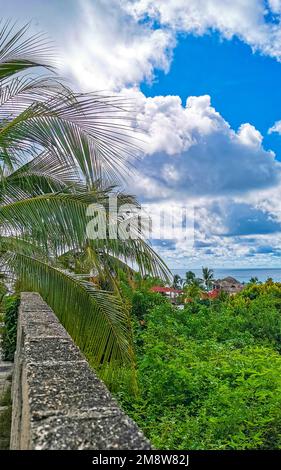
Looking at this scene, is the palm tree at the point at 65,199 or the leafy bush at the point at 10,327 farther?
the leafy bush at the point at 10,327

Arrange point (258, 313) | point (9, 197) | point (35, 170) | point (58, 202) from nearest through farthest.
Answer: point (58, 202) < point (9, 197) < point (35, 170) < point (258, 313)

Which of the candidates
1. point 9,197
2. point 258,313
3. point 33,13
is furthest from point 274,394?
point 258,313

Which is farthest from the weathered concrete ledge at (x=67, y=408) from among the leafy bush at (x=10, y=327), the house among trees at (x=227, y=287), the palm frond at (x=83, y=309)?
the house among trees at (x=227, y=287)

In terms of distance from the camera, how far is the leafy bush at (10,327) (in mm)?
7609

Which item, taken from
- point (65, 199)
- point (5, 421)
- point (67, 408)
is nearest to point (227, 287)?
point (5, 421)

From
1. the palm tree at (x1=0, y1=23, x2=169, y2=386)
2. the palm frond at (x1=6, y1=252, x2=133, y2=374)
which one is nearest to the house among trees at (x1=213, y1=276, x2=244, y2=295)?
Answer: the palm frond at (x1=6, y1=252, x2=133, y2=374)

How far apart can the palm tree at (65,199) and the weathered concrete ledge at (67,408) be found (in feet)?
5.74

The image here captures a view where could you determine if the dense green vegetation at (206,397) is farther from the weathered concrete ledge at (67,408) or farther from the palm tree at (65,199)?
the weathered concrete ledge at (67,408)

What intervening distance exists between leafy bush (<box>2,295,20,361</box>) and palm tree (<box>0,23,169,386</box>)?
10.1 ft

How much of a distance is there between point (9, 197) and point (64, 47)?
1740 millimetres

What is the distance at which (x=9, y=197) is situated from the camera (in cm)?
488

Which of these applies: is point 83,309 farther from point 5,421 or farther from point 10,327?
point 10,327
